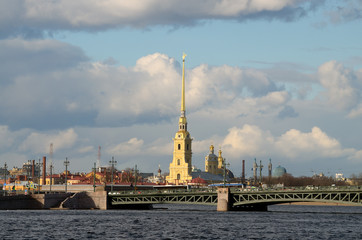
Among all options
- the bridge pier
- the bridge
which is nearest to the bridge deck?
the bridge

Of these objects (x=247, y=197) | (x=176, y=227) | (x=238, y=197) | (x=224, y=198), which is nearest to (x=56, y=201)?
(x=224, y=198)

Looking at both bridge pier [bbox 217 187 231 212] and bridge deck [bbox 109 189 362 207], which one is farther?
bridge pier [bbox 217 187 231 212]

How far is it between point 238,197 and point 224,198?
371 centimetres

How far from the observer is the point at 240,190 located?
415ft

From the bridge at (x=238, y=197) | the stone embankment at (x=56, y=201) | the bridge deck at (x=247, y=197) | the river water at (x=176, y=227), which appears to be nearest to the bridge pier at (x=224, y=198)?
the bridge at (x=238, y=197)

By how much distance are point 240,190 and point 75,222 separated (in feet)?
113

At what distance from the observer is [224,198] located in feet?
401

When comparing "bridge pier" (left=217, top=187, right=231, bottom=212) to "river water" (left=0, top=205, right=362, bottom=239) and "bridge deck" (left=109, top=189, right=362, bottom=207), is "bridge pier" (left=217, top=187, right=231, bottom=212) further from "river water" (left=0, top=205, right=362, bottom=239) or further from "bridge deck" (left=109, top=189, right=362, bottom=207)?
"river water" (left=0, top=205, right=362, bottom=239)

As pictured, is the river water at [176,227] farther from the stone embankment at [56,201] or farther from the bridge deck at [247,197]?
the stone embankment at [56,201]

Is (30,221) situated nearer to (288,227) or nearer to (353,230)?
(288,227)

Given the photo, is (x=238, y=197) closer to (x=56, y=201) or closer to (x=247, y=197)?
(x=247, y=197)

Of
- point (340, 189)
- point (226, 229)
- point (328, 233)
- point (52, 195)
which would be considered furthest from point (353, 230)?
point (52, 195)

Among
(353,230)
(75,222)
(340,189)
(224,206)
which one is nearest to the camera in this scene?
(353,230)

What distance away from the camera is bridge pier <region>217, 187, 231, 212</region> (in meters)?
122
